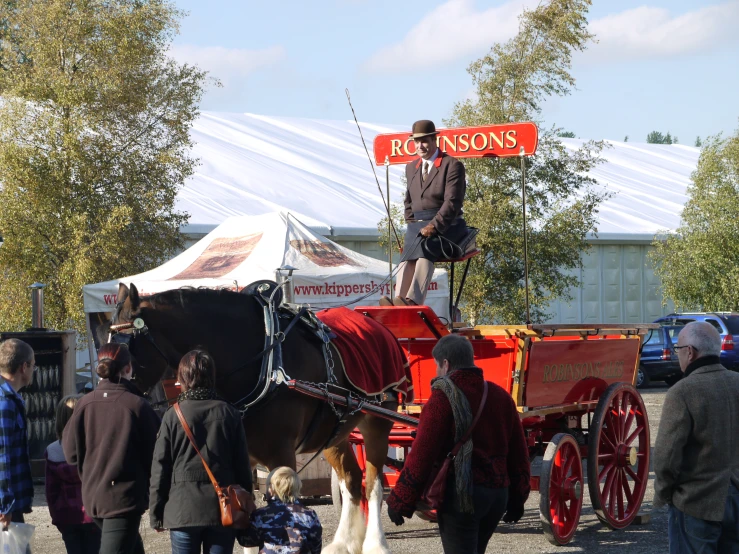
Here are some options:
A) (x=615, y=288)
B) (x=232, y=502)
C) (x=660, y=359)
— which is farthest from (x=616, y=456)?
(x=615, y=288)

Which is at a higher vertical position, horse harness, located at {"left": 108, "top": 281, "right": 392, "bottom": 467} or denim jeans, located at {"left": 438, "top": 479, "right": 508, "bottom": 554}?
horse harness, located at {"left": 108, "top": 281, "right": 392, "bottom": 467}

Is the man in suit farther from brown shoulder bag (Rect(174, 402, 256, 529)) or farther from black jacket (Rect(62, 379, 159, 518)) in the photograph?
brown shoulder bag (Rect(174, 402, 256, 529))

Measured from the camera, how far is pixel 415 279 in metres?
7.27

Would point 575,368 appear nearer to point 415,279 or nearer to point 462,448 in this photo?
point 415,279

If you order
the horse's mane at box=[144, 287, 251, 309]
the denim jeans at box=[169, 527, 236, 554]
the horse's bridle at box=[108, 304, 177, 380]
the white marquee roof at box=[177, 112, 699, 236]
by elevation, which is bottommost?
the denim jeans at box=[169, 527, 236, 554]

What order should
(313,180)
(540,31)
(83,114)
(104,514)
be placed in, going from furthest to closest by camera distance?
(313,180) → (540,31) → (83,114) → (104,514)

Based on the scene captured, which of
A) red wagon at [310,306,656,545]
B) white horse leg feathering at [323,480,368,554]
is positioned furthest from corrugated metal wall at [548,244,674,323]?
white horse leg feathering at [323,480,368,554]

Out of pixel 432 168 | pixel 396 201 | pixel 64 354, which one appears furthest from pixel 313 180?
pixel 432 168

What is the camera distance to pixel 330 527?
25.2 feet

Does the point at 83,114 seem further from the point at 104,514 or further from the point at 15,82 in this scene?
the point at 104,514

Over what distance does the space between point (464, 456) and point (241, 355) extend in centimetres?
169

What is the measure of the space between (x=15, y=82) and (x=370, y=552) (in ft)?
33.4

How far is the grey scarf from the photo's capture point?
4227mm

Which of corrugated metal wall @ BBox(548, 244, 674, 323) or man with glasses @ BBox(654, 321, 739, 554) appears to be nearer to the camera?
man with glasses @ BBox(654, 321, 739, 554)
